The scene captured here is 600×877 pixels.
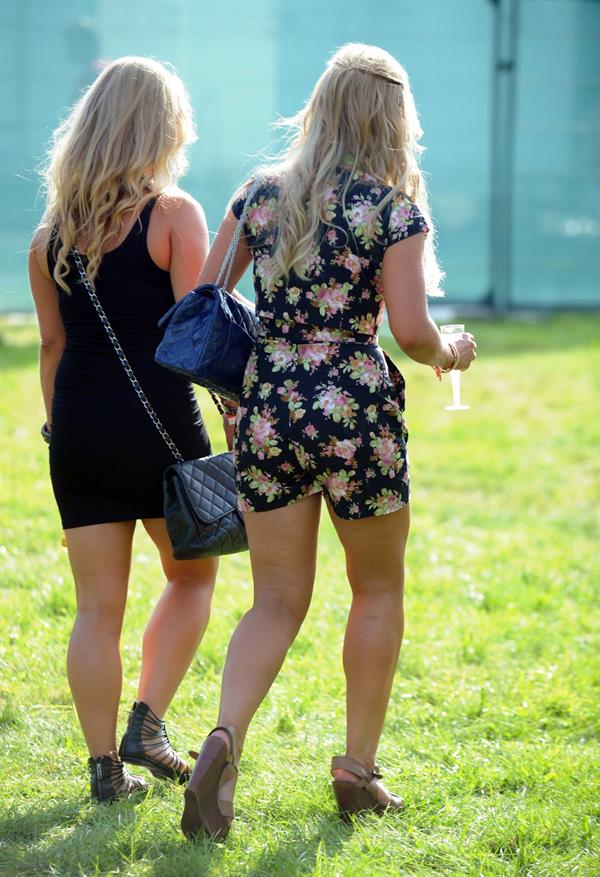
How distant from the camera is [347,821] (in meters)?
2.94

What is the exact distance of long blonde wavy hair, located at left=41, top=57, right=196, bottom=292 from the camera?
289 cm

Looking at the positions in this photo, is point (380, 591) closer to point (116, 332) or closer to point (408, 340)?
point (408, 340)

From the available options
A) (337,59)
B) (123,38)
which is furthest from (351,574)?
(123,38)

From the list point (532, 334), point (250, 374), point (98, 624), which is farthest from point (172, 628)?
point (532, 334)

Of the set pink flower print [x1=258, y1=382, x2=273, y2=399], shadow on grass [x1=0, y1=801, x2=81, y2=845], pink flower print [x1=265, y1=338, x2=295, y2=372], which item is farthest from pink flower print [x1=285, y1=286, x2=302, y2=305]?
shadow on grass [x1=0, y1=801, x2=81, y2=845]

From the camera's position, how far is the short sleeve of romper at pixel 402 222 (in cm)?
265

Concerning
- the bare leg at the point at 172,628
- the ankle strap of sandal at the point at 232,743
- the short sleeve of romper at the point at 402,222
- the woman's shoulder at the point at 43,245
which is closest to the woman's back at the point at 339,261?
the short sleeve of romper at the point at 402,222

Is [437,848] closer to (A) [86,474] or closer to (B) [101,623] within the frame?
(B) [101,623]

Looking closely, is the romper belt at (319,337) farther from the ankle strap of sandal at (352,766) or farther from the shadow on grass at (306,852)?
the shadow on grass at (306,852)

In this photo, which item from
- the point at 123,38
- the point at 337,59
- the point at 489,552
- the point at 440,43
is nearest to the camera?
the point at 337,59

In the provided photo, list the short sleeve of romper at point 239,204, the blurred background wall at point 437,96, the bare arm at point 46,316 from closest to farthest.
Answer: the short sleeve of romper at point 239,204, the bare arm at point 46,316, the blurred background wall at point 437,96

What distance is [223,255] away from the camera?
2.84 meters

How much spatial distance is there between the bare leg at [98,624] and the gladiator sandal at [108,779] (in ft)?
0.08

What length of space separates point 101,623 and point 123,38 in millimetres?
11038
